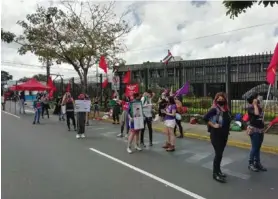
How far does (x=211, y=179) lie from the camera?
7.78 metres

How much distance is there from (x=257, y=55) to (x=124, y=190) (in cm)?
1009

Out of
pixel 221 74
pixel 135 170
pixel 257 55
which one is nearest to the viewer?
pixel 135 170

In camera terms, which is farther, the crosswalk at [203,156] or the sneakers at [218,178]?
the crosswalk at [203,156]

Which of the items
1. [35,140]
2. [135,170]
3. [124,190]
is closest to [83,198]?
[124,190]

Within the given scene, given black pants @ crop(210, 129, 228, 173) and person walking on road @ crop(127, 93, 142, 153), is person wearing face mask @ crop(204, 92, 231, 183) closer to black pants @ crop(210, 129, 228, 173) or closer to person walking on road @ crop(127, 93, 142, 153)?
black pants @ crop(210, 129, 228, 173)

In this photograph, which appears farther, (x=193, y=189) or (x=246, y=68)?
(x=246, y=68)

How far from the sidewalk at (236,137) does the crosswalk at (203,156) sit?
0.67m

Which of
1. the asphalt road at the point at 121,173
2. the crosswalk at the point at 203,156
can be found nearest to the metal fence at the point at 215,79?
the crosswalk at the point at 203,156

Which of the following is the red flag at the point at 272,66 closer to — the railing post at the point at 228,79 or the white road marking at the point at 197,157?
the white road marking at the point at 197,157

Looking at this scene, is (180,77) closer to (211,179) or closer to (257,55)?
(257,55)

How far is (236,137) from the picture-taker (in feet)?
44.1

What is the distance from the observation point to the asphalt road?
22.3ft

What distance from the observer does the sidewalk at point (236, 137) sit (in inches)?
450

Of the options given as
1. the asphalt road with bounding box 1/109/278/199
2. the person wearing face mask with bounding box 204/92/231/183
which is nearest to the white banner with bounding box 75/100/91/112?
the asphalt road with bounding box 1/109/278/199
